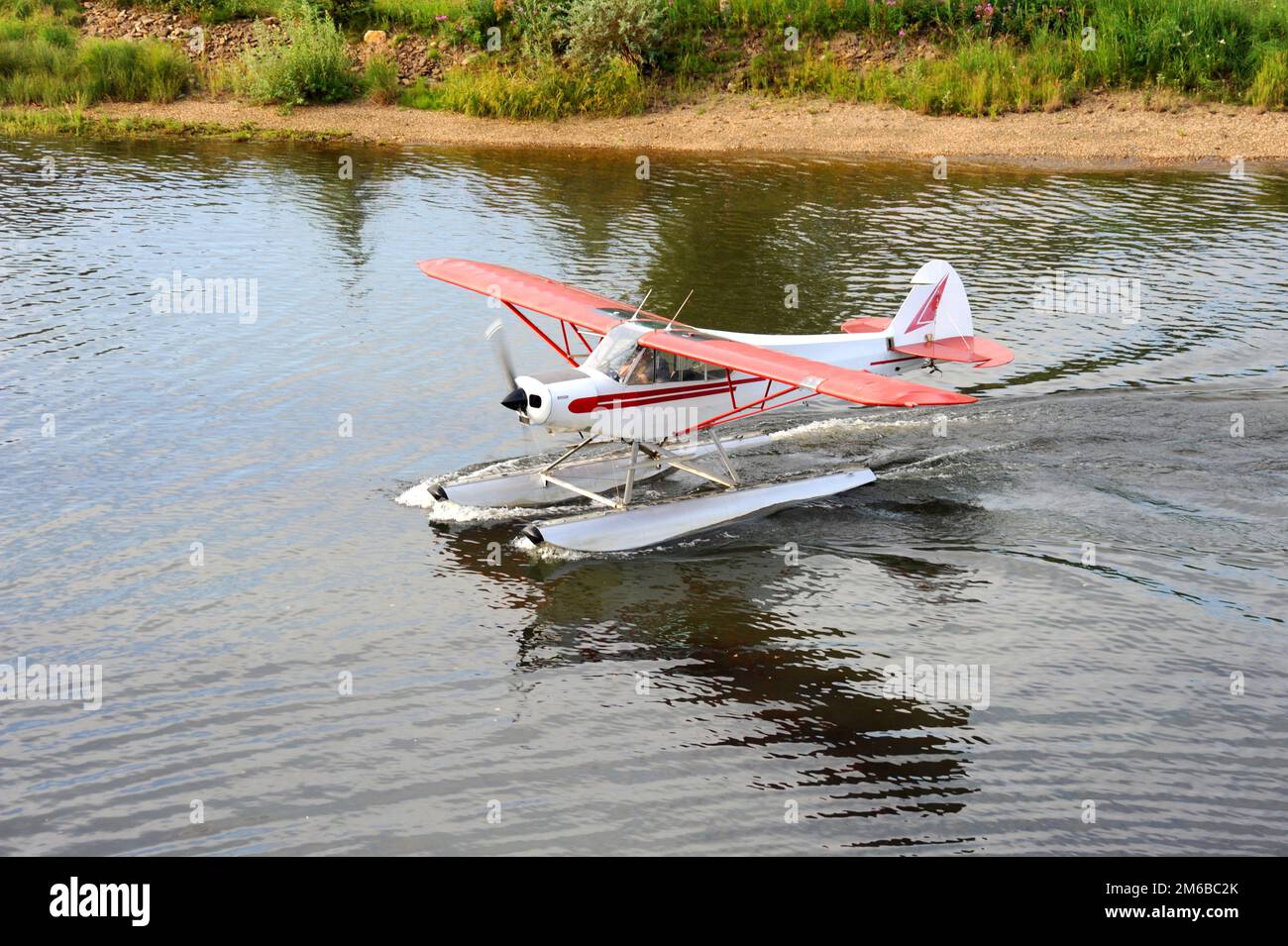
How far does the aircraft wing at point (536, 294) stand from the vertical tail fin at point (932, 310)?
3.03 m

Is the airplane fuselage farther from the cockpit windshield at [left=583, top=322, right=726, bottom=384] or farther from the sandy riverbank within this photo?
the sandy riverbank

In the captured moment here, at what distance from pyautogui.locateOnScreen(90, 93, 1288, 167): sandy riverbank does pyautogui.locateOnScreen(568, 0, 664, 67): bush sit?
72.2 inches

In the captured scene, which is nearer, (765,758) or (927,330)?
(765,758)

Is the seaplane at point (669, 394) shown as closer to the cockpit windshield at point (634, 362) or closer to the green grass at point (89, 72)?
the cockpit windshield at point (634, 362)

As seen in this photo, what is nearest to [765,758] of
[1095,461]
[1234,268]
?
[1095,461]

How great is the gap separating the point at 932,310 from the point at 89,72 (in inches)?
1041

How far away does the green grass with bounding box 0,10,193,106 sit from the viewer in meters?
31.7

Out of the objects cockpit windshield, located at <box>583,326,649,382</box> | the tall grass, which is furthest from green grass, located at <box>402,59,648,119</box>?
cockpit windshield, located at <box>583,326,649,382</box>

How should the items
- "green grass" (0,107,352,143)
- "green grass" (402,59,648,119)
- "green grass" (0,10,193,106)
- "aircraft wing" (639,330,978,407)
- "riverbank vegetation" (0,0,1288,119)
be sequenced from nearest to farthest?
1. "aircraft wing" (639,330,978,407)
2. "riverbank vegetation" (0,0,1288,119)
3. "green grass" (0,107,352,143)
4. "green grass" (402,59,648,119)
5. "green grass" (0,10,193,106)

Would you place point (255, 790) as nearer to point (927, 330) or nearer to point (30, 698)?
point (30, 698)

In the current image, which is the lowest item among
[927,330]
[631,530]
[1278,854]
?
[1278,854]

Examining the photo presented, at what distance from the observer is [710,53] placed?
31234 millimetres

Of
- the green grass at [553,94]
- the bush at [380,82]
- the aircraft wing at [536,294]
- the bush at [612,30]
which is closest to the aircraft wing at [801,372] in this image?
the aircraft wing at [536,294]

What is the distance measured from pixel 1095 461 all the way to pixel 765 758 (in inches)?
253
